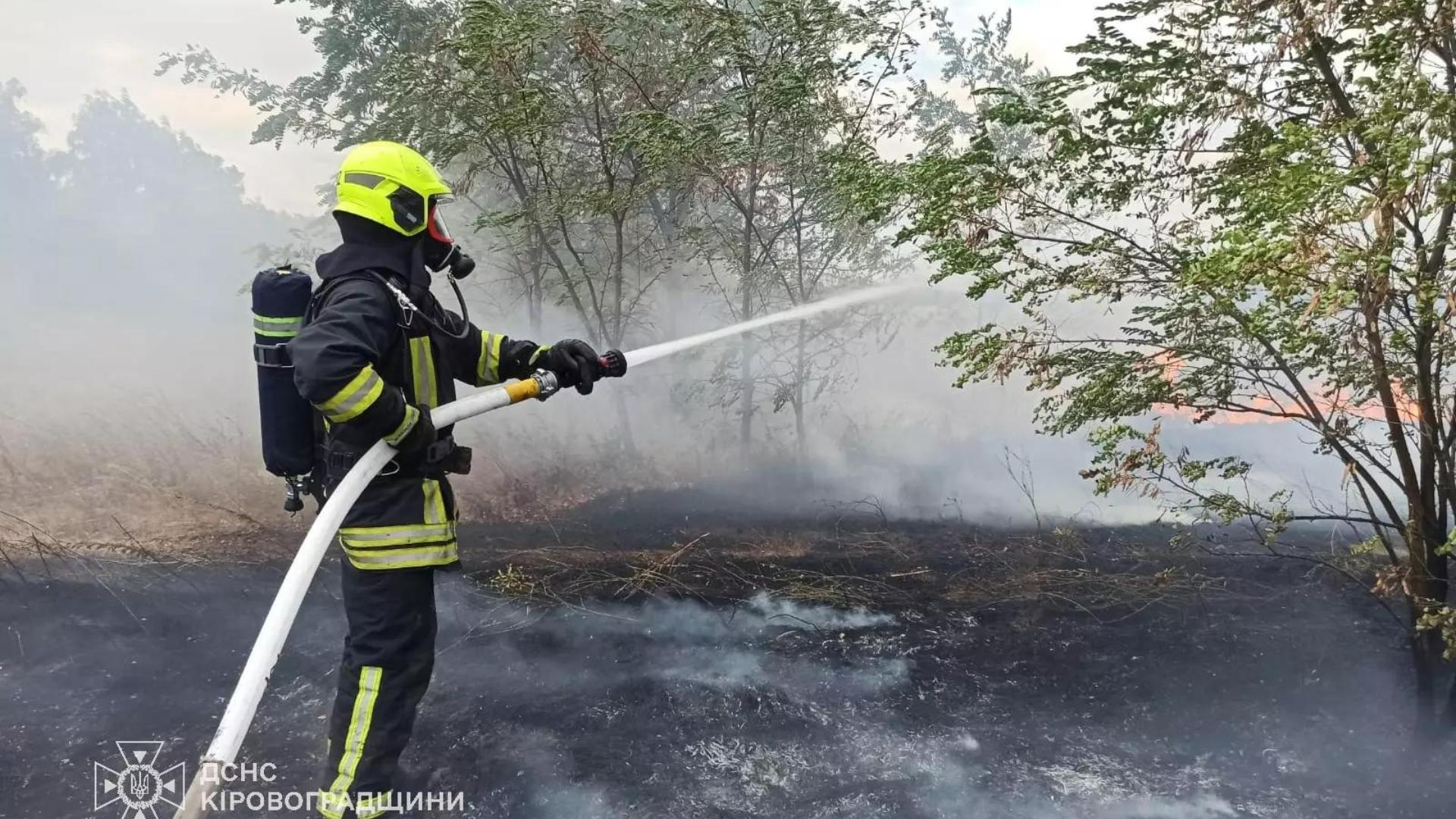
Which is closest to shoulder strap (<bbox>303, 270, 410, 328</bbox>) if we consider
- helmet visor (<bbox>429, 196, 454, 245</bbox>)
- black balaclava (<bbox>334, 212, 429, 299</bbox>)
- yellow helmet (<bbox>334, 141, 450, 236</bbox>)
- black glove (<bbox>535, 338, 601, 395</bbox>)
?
black balaclava (<bbox>334, 212, 429, 299</bbox>)

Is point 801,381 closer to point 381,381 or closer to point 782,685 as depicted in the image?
point 782,685

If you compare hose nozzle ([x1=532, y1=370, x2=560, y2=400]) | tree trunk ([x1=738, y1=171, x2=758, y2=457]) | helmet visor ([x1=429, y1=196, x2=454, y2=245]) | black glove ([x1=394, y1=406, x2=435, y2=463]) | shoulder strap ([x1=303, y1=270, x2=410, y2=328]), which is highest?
tree trunk ([x1=738, y1=171, x2=758, y2=457])

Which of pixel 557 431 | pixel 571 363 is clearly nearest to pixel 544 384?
pixel 571 363

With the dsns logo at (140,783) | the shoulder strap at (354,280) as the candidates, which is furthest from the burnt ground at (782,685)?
the shoulder strap at (354,280)

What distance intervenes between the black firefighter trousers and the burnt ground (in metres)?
0.49

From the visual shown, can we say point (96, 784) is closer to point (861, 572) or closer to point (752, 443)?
point (861, 572)

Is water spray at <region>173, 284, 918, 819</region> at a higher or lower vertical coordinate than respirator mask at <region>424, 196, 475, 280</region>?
lower

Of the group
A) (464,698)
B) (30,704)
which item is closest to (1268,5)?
A: (464,698)

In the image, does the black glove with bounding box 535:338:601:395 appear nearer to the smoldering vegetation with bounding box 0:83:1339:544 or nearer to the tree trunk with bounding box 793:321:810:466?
the smoldering vegetation with bounding box 0:83:1339:544

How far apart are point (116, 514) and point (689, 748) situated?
672 centimetres

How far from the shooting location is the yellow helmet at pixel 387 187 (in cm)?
296

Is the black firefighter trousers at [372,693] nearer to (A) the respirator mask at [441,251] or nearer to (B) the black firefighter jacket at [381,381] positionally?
(B) the black firefighter jacket at [381,381]

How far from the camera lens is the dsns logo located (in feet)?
10.8

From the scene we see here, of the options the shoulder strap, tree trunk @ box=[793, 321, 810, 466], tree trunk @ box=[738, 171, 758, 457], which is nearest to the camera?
the shoulder strap
